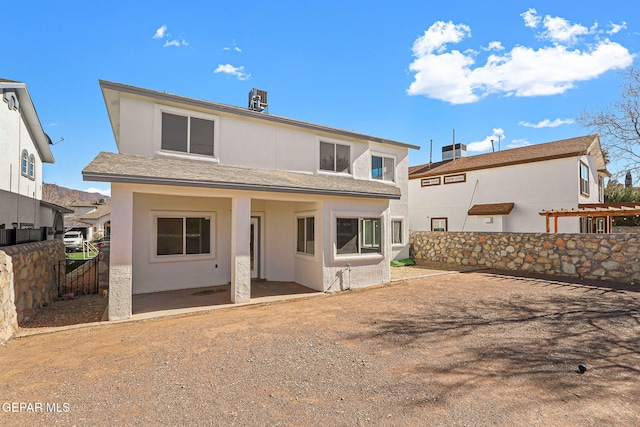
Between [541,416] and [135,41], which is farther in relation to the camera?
[135,41]

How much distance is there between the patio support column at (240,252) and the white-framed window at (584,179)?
63.2ft

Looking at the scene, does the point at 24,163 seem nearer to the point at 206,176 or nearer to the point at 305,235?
the point at 206,176

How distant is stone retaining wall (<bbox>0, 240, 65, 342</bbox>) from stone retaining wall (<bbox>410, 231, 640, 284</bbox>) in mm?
16714

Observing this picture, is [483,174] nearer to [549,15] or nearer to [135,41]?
[549,15]

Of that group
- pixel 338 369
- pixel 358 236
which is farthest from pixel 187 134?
pixel 338 369

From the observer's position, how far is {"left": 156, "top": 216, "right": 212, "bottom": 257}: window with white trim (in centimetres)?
988

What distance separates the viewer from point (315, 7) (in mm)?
10781

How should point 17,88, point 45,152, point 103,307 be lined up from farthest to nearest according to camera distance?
point 45,152
point 17,88
point 103,307

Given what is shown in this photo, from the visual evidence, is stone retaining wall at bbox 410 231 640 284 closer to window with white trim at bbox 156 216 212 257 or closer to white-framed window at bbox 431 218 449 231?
white-framed window at bbox 431 218 449 231

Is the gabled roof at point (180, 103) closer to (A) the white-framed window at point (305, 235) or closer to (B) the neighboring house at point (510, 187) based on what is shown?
(A) the white-framed window at point (305, 235)

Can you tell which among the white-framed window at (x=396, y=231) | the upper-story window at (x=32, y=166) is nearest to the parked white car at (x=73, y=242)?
the upper-story window at (x=32, y=166)

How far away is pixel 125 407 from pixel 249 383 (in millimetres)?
1455

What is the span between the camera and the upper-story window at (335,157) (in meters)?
12.1

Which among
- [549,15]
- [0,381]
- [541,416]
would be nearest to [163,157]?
[0,381]
